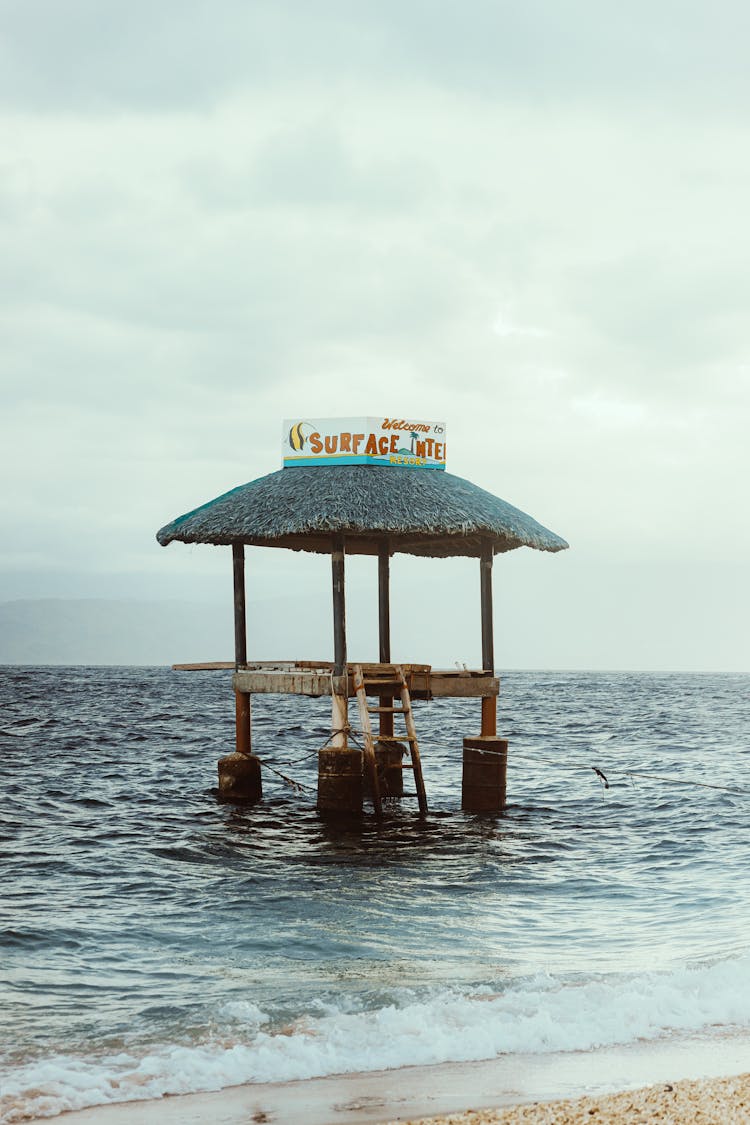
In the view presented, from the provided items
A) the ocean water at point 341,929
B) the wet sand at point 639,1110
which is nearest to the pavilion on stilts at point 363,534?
the ocean water at point 341,929

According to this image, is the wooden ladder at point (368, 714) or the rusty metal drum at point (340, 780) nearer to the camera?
the wooden ladder at point (368, 714)

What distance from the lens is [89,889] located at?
13.9m

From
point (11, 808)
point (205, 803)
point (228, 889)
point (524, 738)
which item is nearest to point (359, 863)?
point (228, 889)

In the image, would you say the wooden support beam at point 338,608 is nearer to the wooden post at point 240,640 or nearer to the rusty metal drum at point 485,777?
the wooden post at point 240,640

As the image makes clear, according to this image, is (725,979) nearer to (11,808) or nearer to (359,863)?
(359,863)

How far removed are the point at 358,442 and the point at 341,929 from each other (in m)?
10.5

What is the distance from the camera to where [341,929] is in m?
12.0

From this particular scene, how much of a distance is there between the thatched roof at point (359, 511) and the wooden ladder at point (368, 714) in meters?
2.36

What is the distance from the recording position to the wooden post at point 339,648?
1817 cm

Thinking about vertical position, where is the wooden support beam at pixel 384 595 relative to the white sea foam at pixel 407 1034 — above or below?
above

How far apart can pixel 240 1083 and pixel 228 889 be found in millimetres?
6413

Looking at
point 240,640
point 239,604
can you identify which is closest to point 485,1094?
point 240,640

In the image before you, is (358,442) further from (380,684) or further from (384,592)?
(380,684)

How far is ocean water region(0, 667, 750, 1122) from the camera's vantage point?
8289mm
